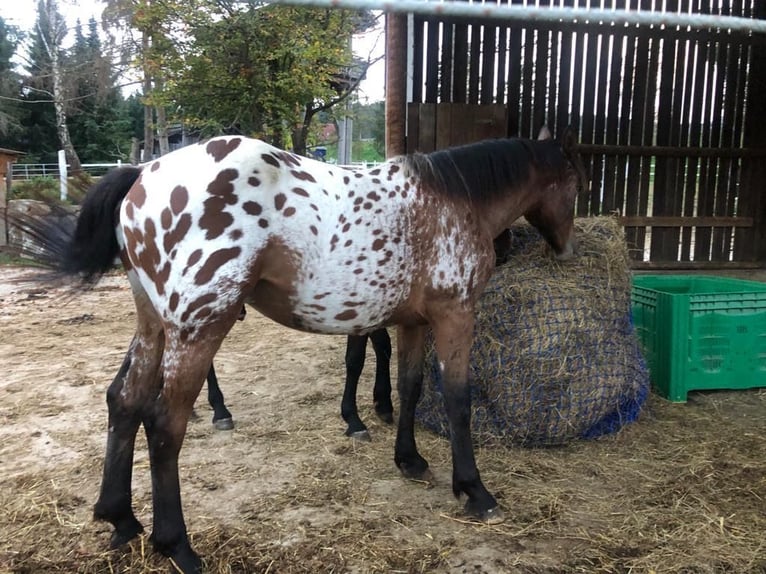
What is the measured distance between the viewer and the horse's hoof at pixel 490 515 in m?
2.60

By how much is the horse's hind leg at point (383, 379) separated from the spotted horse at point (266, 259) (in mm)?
755

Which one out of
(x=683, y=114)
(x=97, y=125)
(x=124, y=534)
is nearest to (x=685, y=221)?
(x=683, y=114)

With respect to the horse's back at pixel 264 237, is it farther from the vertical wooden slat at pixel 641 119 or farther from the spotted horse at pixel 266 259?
the vertical wooden slat at pixel 641 119

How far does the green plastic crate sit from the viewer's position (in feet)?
13.2

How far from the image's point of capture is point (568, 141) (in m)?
3.25

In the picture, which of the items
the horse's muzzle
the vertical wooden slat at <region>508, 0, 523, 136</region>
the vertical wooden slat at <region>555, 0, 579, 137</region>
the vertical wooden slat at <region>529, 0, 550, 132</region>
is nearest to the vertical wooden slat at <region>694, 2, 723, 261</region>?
the vertical wooden slat at <region>555, 0, 579, 137</region>

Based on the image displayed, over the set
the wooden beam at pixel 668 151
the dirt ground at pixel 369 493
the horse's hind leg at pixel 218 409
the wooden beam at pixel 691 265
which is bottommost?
the dirt ground at pixel 369 493

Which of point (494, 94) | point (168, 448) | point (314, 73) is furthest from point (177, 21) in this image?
point (168, 448)

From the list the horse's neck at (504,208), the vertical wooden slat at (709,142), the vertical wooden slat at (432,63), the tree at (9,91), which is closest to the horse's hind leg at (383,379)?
the horse's neck at (504,208)

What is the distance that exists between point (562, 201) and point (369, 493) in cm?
190

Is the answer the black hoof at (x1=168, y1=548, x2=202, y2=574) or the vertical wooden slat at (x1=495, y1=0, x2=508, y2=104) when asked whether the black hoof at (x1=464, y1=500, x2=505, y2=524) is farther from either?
Answer: the vertical wooden slat at (x1=495, y1=0, x2=508, y2=104)

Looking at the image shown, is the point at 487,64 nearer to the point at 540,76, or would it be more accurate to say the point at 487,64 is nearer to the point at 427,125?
the point at 540,76

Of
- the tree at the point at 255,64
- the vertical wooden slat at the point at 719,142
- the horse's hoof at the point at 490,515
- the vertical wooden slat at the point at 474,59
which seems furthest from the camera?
the tree at the point at 255,64

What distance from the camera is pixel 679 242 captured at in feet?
21.6
